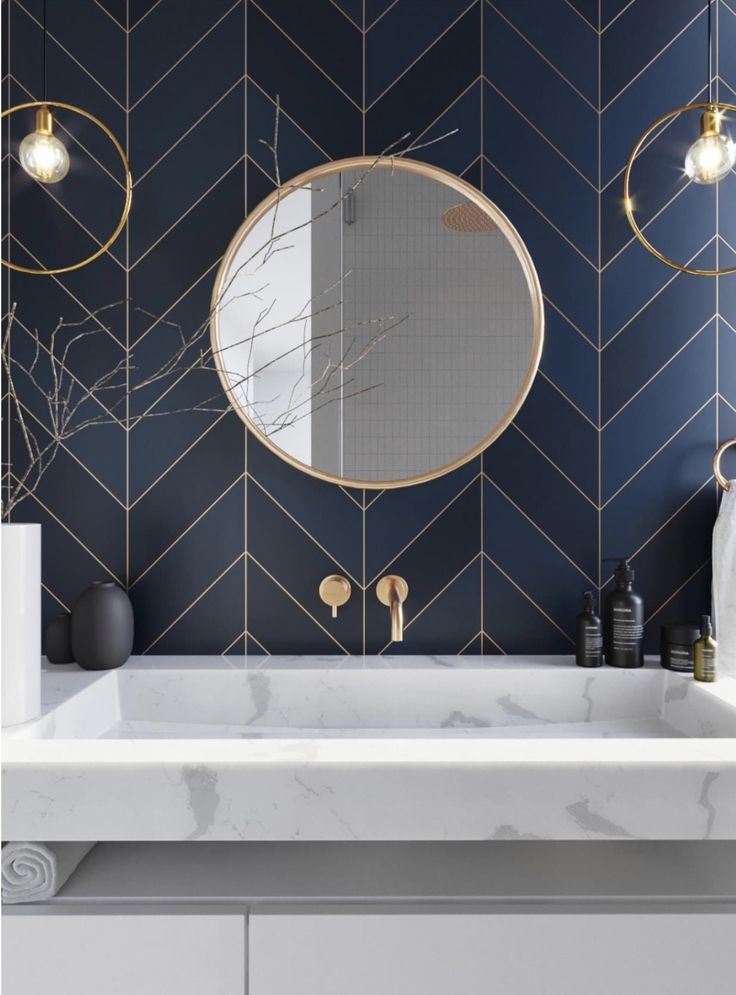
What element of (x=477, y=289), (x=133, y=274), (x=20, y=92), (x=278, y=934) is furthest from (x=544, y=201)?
(x=278, y=934)

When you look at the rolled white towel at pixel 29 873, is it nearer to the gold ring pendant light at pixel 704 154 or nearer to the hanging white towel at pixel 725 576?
the hanging white towel at pixel 725 576

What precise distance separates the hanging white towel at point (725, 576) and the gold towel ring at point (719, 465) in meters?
0.02

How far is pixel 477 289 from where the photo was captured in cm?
140

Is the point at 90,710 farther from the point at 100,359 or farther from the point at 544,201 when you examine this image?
the point at 544,201

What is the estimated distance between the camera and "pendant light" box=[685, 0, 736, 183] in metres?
1.33

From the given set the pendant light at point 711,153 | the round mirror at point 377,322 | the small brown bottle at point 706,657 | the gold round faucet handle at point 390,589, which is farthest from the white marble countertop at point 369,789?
the pendant light at point 711,153

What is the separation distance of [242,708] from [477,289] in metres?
0.96

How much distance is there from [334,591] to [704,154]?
1135mm

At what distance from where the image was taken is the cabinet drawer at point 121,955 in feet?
2.73

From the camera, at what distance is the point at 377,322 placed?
139 cm

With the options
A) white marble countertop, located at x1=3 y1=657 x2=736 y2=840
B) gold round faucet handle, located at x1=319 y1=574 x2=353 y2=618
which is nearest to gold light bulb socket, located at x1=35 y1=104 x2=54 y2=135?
gold round faucet handle, located at x1=319 y1=574 x2=353 y2=618

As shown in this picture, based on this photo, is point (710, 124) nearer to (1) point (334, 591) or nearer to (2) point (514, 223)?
(2) point (514, 223)

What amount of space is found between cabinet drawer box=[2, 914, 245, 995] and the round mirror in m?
0.82

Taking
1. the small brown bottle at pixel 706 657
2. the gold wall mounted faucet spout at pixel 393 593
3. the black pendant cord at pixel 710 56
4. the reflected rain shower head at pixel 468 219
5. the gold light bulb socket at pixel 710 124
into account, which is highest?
the black pendant cord at pixel 710 56
